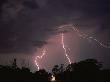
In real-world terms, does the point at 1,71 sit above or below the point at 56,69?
below

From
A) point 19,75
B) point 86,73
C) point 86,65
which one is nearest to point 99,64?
point 86,65

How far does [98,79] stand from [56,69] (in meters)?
30.7

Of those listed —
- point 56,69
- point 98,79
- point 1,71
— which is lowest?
point 98,79

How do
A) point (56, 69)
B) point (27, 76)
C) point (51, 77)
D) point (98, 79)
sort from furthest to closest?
point (56, 69) < point (51, 77) < point (27, 76) < point (98, 79)

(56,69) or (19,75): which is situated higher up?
(56,69)

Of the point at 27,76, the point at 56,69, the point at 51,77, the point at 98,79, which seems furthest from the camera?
the point at 56,69

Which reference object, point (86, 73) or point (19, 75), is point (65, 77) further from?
point (19, 75)

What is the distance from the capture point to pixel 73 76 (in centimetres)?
4931

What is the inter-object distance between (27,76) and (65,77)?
691 cm

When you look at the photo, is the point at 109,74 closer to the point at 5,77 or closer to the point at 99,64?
the point at 99,64

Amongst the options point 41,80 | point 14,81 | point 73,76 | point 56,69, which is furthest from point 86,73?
point 56,69

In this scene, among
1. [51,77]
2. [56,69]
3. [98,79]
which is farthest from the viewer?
[56,69]

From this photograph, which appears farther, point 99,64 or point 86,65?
point 99,64

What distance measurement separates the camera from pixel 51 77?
55969 mm
